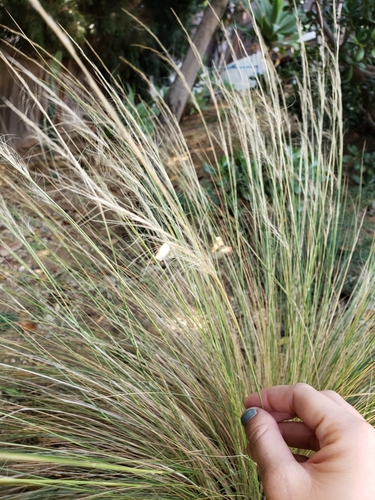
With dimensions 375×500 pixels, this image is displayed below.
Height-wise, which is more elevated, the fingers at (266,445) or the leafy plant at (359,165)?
the fingers at (266,445)

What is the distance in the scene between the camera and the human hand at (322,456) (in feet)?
2.53

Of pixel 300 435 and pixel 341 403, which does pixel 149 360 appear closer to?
pixel 300 435

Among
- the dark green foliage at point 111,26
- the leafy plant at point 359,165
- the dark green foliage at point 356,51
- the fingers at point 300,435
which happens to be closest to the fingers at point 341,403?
the fingers at point 300,435

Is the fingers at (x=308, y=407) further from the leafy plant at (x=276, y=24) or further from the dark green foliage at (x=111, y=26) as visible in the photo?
the leafy plant at (x=276, y=24)

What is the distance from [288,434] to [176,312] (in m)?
0.56

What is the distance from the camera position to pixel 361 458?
779mm

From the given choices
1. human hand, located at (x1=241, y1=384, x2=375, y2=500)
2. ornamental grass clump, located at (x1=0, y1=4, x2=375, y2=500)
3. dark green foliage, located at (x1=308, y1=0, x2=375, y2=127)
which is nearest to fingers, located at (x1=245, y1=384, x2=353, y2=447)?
human hand, located at (x1=241, y1=384, x2=375, y2=500)

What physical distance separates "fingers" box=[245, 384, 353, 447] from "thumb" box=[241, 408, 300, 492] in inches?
2.2

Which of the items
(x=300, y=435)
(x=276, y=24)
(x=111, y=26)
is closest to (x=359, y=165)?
(x=276, y=24)

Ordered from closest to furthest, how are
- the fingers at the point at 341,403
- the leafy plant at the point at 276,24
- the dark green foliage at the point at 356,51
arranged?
the fingers at the point at 341,403 → the dark green foliage at the point at 356,51 → the leafy plant at the point at 276,24

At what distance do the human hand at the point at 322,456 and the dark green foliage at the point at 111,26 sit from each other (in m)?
2.67

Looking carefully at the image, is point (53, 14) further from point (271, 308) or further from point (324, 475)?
point (324, 475)

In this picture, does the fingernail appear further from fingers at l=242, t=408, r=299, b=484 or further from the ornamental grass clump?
the ornamental grass clump

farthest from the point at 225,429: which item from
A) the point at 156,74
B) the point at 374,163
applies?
the point at 156,74
